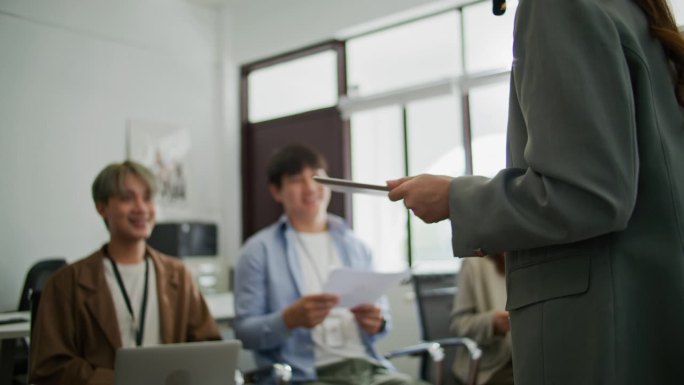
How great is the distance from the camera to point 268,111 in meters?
5.38

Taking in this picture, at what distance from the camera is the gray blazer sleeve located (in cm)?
88

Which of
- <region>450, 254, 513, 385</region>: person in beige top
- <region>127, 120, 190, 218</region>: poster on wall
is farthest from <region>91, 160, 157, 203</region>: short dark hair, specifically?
<region>127, 120, 190, 218</region>: poster on wall

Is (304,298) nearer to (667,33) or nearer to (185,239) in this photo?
(667,33)

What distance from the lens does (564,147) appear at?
0.90 m

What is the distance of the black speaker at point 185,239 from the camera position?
14.5ft

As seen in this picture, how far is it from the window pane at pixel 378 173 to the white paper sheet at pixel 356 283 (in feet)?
7.66

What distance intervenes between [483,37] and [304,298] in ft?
8.56

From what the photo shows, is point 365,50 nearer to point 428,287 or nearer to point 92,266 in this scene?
point 428,287

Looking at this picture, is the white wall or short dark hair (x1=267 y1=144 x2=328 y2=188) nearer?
short dark hair (x1=267 y1=144 x2=328 y2=188)

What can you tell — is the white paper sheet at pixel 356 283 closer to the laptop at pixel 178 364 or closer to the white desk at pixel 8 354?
the laptop at pixel 178 364

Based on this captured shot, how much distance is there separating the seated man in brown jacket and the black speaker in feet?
7.32

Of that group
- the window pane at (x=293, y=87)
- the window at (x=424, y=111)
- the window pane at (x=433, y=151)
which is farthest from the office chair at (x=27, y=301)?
the window pane at (x=293, y=87)

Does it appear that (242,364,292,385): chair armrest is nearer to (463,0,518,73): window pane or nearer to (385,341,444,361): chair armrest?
(385,341,444,361): chair armrest

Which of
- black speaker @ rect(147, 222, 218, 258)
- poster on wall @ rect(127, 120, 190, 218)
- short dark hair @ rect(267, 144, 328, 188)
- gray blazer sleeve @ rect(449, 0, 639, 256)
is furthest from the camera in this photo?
poster on wall @ rect(127, 120, 190, 218)
